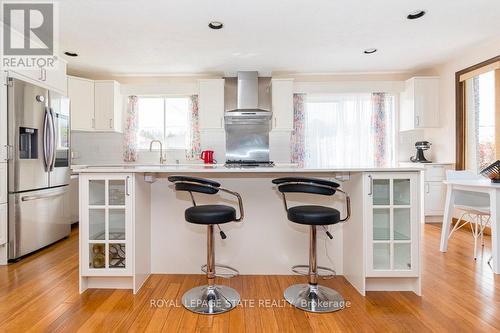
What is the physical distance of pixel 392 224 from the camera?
6.70 feet

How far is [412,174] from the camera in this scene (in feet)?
6.70

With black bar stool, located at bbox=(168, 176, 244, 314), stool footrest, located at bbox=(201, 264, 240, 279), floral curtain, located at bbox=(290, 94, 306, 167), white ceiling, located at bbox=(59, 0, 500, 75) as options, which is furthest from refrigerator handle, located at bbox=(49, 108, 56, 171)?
floral curtain, located at bbox=(290, 94, 306, 167)

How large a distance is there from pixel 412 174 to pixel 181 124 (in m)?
3.86

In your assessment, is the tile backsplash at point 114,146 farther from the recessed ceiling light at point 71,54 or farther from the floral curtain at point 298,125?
the recessed ceiling light at point 71,54

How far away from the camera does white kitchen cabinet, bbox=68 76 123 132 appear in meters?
4.36

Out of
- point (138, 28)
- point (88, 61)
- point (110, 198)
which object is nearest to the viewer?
point (110, 198)

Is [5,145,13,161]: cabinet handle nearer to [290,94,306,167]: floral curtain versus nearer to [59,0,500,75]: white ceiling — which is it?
[59,0,500,75]: white ceiling

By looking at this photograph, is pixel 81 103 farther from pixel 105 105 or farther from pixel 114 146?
pixel 114 146

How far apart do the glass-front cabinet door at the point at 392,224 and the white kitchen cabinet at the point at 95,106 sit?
13.4 feet

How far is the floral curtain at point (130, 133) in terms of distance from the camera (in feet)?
15.9

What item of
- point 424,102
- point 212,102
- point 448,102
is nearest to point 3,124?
point 212,102

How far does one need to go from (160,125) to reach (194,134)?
66cm

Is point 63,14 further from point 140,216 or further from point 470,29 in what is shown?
point 470,29

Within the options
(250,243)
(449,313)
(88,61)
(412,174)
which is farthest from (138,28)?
(449,313)
